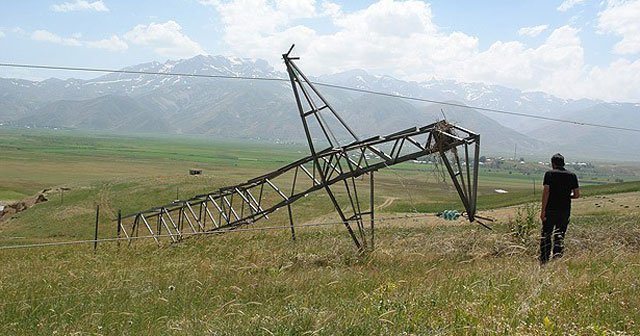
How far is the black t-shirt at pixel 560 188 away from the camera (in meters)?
11.9

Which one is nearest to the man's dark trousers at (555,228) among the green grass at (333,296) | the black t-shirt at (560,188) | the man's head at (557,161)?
the black t-shirt at (560,188)

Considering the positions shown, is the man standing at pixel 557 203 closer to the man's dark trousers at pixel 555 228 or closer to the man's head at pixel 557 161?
the man's dark trousers at pixel 555 228

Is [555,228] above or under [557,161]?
under

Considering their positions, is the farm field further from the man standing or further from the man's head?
the man's head

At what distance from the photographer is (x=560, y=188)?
12.0 m

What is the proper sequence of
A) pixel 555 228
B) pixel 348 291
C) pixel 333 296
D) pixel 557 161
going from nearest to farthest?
pixel 333 296
pixel 348 291
pixel 555 228
pixel 557 161

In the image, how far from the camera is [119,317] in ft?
24.4

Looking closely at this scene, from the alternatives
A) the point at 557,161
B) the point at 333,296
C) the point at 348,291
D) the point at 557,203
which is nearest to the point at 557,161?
the point at 557,161

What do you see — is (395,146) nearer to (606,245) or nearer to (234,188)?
(606,245)

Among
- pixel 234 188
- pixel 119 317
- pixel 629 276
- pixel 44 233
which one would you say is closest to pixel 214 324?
pixel 119 317

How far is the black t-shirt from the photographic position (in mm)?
11945

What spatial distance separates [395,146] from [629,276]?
986 cm

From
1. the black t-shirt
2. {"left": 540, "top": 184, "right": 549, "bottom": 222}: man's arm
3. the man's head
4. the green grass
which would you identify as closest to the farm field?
the green grass

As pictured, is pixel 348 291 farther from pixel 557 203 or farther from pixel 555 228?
pixel 557 203
